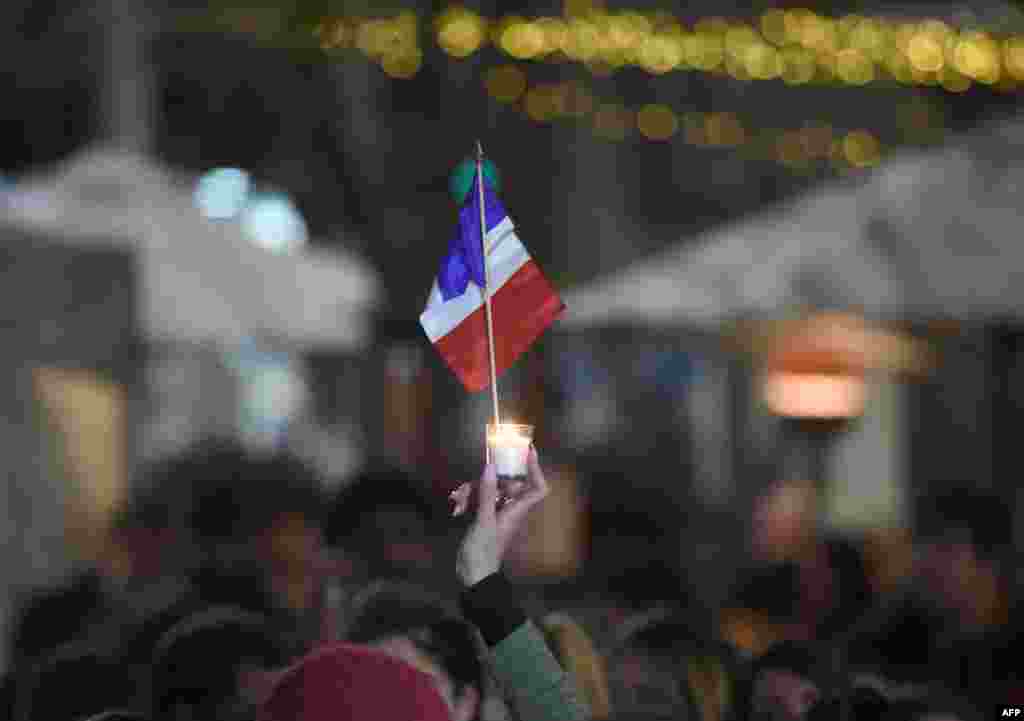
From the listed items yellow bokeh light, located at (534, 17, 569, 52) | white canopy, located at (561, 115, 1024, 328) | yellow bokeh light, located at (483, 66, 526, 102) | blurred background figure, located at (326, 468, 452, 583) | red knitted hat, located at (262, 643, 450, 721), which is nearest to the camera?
red knitted hat, located at (262, 643, 450, 721)

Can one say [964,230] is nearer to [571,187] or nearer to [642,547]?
[642,547]

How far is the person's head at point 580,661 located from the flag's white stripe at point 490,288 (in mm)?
1217

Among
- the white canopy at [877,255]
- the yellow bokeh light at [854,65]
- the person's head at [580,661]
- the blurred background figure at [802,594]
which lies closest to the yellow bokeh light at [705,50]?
the yellow bokeh light at [854,65]

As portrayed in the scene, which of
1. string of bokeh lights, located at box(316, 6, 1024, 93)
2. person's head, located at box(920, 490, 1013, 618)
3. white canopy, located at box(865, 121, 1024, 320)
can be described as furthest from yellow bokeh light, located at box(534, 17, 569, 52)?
person's head, located at box(920, 490, 1013, 618)

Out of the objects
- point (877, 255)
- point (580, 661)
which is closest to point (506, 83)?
point (877, 255)

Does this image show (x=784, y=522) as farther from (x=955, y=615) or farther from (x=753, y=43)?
(x=753, y=43)

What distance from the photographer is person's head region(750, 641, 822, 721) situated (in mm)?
5312

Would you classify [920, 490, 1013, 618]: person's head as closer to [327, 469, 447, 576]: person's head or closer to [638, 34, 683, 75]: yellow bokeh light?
[327, 469, 447, 576]: person's head

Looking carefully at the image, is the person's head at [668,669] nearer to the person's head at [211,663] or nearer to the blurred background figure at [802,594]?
the person's head at [211,663]

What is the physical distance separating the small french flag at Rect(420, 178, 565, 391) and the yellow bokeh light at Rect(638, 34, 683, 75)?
34.6ft

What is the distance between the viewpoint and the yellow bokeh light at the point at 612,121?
21.1 meters

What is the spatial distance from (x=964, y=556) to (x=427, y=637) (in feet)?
11.1

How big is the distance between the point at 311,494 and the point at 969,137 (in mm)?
4141

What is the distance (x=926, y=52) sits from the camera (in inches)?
559
